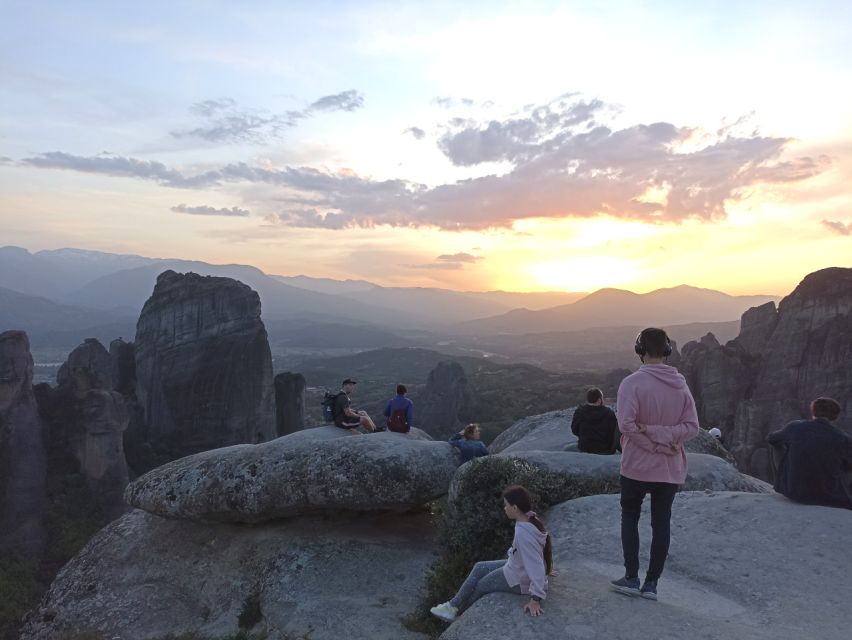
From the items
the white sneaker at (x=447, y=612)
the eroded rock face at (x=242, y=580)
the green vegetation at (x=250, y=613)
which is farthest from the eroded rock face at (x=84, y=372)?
the white sneaker at (x=447, y=612)

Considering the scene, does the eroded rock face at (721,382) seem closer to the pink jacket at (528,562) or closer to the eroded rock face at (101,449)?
the eroded rock face at (101,449)

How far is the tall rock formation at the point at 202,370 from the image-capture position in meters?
76.7

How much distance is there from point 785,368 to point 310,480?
71.3 m

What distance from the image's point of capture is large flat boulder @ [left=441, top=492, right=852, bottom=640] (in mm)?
7957

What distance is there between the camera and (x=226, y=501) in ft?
58.7

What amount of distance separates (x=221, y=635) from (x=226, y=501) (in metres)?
3.78

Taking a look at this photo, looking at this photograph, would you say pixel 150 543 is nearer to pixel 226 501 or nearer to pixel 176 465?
pixel 176 465

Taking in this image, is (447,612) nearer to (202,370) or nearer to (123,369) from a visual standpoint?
(202,370)

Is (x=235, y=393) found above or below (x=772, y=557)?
below

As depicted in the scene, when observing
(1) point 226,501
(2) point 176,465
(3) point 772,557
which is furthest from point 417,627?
(2) point 176,465

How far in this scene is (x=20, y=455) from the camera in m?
55.9

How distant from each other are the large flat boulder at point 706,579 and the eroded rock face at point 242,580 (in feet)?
17.7

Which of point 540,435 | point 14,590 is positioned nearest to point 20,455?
point 14,590

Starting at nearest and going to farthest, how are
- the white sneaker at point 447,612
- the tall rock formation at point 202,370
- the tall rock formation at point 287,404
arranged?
the white sneaker at point 447,612
the tall rock formation at point 202,370
the tall rock formation at point 287,404
